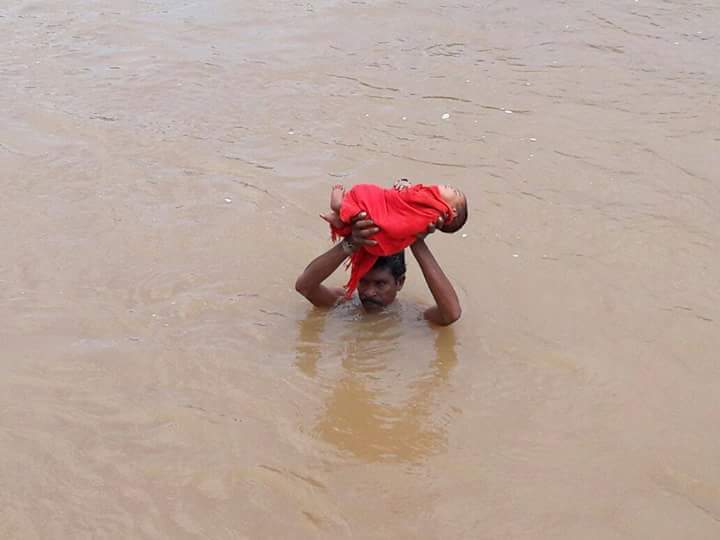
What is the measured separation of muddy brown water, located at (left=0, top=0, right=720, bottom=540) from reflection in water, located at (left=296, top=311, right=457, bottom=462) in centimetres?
1

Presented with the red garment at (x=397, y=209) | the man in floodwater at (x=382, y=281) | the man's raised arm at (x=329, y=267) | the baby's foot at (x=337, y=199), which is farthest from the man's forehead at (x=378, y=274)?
the baby's foot at (x=337, y=199)

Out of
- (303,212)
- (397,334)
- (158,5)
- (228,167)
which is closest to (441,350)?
(397,334)

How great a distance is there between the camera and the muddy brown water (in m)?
3.24

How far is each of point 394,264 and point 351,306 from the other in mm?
370

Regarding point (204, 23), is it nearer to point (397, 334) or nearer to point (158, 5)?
point (158, 5)

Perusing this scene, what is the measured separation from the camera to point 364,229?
3.78 m

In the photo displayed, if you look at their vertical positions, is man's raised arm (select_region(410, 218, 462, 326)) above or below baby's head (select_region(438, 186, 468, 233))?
below

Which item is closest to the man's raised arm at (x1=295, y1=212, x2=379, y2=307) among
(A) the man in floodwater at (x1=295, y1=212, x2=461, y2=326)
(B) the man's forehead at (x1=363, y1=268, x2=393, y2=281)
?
(A) the man in floodwater at (x1=295, y1=212, x2=461, y2=326)

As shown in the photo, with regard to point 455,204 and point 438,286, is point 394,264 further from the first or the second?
point 455,204

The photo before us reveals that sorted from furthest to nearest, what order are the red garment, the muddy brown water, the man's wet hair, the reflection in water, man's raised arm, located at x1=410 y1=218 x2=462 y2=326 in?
the man's wet hair
man's raised arm, located at x1=410 y1=218 x2=462 y2=326
the red garment
the reflection in water
the muddy brown water

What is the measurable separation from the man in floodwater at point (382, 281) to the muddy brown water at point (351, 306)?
0.09 m

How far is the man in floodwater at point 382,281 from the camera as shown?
399cm

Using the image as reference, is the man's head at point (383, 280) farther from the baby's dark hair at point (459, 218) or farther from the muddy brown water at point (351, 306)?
the baby's dark hair at point (459, 218)

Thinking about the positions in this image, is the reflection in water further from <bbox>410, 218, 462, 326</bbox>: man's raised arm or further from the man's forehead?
the man's forehead
